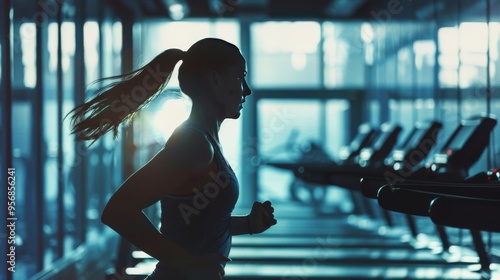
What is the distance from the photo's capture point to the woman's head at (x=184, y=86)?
1.46 metres

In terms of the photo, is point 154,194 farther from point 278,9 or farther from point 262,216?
point 278,9

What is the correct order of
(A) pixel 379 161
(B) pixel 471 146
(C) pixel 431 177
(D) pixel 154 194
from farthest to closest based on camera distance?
1. (A) pixel 379 161
2. (B) pixel 471 146
3. (C) pixel 431 177
4. (D) pixel 154 194

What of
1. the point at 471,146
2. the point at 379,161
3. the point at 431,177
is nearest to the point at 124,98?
the point at 431,177

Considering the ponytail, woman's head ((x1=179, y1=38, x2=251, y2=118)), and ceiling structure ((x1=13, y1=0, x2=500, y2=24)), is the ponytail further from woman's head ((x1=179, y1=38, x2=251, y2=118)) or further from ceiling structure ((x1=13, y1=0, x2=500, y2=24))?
ceiling structure ((x1=13, y1=0, x2=500, y2=24))

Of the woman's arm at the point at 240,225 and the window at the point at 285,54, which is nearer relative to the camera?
the woman's arm at the point at 240,225

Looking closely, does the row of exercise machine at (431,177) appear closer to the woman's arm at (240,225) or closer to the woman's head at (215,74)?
the woman's arm at (240,225)

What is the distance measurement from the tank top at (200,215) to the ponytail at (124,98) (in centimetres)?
13

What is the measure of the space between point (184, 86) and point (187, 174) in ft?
0.83

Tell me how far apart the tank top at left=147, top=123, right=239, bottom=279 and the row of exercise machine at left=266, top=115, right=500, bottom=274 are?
2.42 feet

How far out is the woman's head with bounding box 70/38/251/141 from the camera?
1463 mm

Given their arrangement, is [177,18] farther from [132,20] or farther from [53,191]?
[53,191]

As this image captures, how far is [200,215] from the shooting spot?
4.59 ft

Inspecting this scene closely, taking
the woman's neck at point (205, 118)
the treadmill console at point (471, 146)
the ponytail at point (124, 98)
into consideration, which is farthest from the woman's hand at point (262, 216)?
the treadmill console at point (471, 146)

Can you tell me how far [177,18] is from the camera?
1149 cm
